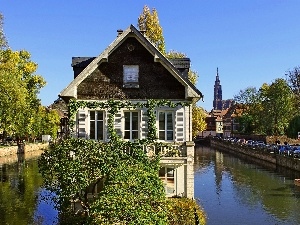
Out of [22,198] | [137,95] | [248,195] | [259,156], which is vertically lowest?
[248,195]

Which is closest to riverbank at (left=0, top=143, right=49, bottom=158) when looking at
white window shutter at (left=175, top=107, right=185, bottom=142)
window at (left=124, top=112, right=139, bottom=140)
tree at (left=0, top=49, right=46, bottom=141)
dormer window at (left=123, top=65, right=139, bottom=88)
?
tree at (left=0, top=49, right=46, bottom=141)

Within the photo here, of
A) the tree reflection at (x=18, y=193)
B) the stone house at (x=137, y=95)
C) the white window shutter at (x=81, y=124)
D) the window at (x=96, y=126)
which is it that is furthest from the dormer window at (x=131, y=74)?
the tree reflection at (x=18, y=193)

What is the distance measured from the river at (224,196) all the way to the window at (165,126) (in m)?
8.48

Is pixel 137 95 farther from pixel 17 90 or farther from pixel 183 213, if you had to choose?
pixel 17 90

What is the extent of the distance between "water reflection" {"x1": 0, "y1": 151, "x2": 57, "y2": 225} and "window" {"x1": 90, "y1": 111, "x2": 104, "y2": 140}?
749 cm

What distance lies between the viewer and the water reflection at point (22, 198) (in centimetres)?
3004

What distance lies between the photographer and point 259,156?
254ft

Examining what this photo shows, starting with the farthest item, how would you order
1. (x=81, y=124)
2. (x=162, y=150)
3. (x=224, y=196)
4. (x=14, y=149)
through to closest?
1. (x=14, y=149)
2. (x=224, y=196)
3. (x=81, y=124)
4. (x=162, y=150)

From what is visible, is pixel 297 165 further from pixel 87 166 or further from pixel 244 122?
pixel 244 122

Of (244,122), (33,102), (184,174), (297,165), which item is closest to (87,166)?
(184,174)

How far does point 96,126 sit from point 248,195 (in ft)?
71.7

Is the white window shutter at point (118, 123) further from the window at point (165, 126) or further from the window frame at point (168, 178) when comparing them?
the window frame at point (168, 178)

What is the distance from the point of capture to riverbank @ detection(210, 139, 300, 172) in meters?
60.1

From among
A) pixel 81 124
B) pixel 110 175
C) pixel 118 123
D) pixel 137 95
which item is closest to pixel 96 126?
pixel 81 124
